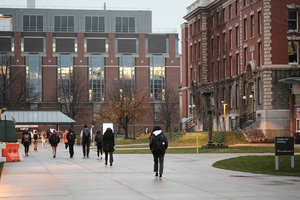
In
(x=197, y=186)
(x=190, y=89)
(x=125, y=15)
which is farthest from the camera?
(x=125, y=15)

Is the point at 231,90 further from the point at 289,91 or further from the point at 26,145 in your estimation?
the point at 26,145

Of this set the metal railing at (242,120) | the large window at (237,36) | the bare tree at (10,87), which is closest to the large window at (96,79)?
the bare tree at (10,87)

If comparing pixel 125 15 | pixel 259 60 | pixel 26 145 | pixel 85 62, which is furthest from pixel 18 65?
pixel 26 145

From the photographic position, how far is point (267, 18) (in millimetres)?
60031

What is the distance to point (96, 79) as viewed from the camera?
4970 inches

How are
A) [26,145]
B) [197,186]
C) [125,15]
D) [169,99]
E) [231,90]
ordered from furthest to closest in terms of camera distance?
[125,15]
[169,99]
[231,90]
[26,145]
[197,186]

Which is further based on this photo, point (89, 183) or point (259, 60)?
point (259, 60)

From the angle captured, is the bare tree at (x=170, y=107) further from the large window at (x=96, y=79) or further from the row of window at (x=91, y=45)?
the large window at (x=96, y=79)

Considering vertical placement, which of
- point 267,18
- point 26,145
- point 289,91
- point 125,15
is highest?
point 125,15

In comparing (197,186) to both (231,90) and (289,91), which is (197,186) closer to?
(289,91)

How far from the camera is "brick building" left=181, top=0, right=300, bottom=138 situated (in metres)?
60.1

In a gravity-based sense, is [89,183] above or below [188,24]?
below

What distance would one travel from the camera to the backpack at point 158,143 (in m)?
20.5

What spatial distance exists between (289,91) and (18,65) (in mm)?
73536
